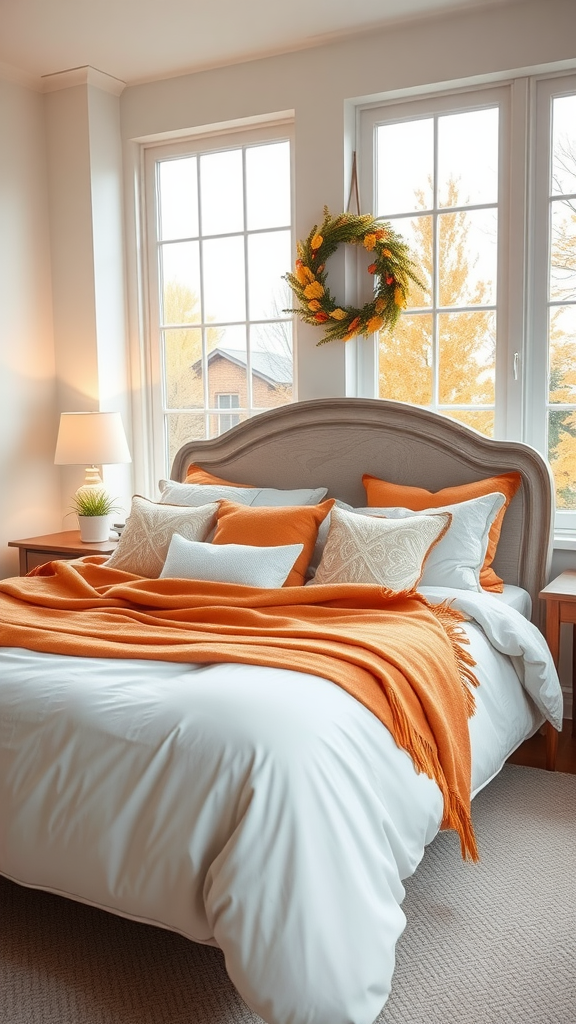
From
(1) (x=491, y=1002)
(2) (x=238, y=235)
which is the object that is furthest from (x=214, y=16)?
(1) (x=491, y=1002)

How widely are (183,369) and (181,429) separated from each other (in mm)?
300

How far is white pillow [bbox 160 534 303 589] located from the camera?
9.47 feet

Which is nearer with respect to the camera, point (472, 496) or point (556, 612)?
point (556, 612)

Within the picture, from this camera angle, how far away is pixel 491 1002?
6.18 feet

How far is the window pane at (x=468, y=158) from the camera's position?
143 inches

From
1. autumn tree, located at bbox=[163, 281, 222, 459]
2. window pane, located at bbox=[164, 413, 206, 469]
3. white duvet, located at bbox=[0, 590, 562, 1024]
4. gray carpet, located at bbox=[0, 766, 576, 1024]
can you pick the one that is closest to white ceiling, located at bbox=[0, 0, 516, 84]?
autumn tree, located at bbox=[163, 281, 222, 459]

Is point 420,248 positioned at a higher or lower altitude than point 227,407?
higher

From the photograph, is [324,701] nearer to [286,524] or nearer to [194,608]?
[194,608]

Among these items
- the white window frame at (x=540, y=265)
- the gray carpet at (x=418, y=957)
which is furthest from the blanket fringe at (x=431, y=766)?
the white window frame at (x=540, y=265)

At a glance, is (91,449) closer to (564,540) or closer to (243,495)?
(243,495)

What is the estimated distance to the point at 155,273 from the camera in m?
4.50

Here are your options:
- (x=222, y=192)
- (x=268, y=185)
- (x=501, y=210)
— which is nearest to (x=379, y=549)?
(x=501, y=210)

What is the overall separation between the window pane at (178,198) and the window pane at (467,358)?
1.41 meters

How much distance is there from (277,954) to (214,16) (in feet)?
11.2
